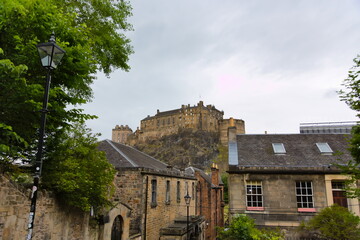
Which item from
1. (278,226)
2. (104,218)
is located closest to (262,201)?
(278,226)

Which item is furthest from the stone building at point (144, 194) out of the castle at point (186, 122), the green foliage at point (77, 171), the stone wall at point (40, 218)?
the castle at point (186, 122)

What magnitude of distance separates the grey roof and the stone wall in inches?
377

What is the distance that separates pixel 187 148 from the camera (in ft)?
316

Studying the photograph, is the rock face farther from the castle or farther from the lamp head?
the lamp head

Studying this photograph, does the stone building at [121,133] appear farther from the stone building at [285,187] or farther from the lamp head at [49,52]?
the lamp head at [49,52]

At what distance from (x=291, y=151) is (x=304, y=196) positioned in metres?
3.26

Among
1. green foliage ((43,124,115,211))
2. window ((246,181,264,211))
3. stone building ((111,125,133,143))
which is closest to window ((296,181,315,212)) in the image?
window ((246,181,264,211))

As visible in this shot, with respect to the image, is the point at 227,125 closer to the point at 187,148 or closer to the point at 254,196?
the point at 187,148

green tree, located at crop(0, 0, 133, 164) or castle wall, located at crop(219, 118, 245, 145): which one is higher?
castle wall, located at crop(219, 118, 245, 145)

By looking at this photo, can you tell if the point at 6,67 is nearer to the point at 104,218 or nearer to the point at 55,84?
the point at 55,84

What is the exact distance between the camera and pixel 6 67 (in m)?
5.94

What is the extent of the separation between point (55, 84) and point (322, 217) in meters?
12.6

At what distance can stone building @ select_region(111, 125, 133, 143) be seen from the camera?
125875mm

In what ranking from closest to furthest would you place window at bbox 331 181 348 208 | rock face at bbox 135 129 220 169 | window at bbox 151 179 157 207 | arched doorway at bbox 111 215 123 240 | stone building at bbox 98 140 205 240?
arched doorway at bbox 111 215 123 240, window at bbox 331 181 348 208, stone building at bbox 98 140 205 240, window at bbox 151 179 157 207, rock face at bbox 135 129 220 169
